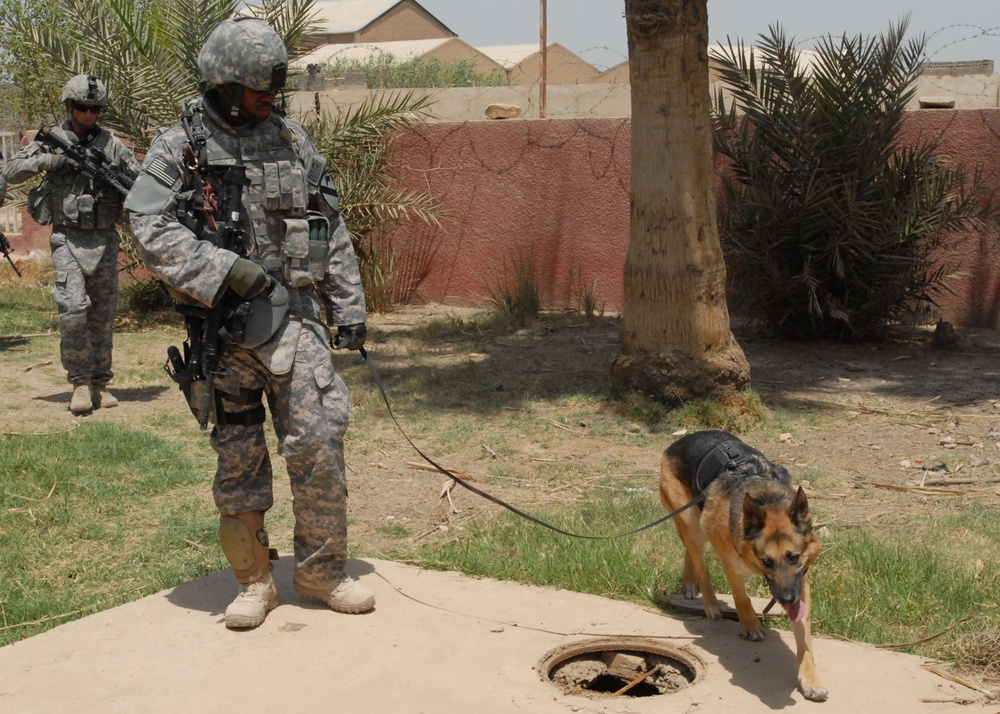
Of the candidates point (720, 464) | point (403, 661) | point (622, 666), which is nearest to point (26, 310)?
point (403, 661)

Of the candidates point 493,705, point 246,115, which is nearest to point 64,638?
point 493,705

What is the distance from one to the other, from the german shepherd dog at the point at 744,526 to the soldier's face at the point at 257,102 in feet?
6.71

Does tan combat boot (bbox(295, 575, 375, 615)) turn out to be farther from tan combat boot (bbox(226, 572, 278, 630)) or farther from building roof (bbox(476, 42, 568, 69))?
building roof (bbox(476, 42, 568, 69))

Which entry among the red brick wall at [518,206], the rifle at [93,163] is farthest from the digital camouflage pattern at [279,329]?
the red brick wall at [518,206]

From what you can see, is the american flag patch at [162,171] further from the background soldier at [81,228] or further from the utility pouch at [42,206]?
the utility pouch at [42,206]

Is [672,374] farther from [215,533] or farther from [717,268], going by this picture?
[215,533]

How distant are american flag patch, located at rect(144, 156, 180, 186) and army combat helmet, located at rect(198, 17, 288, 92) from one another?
0.35m

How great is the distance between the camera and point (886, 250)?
8.88 metres

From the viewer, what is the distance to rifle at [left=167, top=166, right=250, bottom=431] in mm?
4023

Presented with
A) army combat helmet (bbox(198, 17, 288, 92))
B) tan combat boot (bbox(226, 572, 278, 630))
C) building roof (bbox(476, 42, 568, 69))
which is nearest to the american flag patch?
army combat helmet (bbox(198, 17, 288, 92))

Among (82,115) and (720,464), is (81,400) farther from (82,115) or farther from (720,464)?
(720,464)

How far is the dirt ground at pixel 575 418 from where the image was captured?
6.22 meters

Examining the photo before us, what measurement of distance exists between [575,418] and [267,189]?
161 inches

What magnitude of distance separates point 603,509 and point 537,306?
5.55 meters
